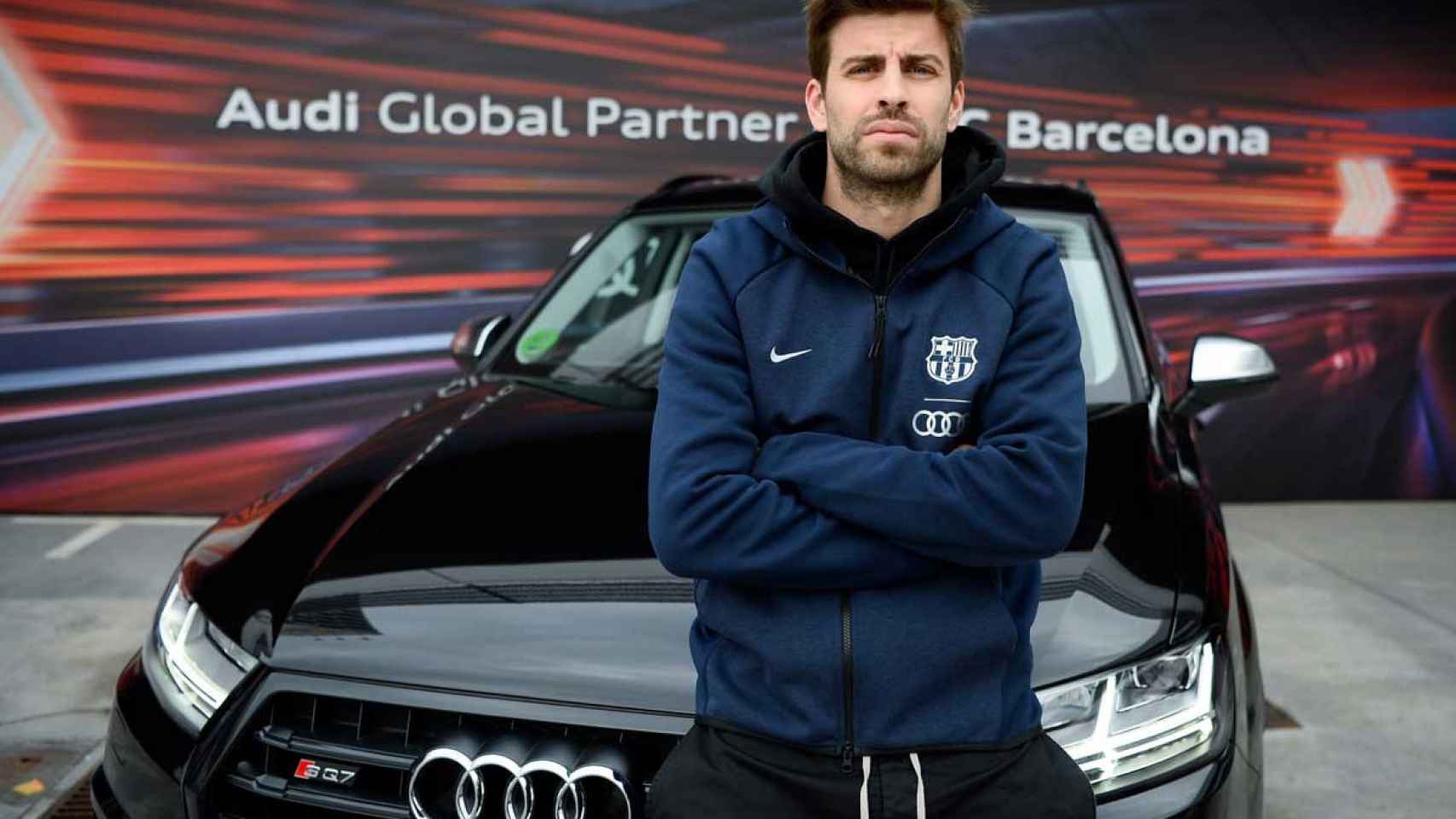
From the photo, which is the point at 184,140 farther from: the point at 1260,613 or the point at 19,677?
the point at 1260,613

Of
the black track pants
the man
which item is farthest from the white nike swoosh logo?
the black track pants

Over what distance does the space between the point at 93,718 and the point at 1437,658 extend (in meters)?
4.09

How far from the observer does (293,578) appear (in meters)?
2.42

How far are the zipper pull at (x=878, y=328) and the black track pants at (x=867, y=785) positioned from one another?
46 centimetres

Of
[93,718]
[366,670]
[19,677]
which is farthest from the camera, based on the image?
[19,677]

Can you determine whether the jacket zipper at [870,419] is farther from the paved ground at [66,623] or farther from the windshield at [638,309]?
the paved ground at [66,623]

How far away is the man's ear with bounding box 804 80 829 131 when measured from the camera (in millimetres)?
1816

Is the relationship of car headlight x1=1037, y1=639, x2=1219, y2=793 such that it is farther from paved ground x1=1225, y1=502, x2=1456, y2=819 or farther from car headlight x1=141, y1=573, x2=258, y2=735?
paved ground x1=1225, y1=502, x2=1456, y2=819

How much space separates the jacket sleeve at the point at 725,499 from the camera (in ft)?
5.28

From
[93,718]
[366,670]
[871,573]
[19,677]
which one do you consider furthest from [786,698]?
[19,677]

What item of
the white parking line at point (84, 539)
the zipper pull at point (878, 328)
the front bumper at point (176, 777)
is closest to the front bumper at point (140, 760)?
the front bumper at point (176, 777)

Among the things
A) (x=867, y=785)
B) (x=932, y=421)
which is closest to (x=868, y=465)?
(x=932, y=421)

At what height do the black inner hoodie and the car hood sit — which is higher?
the black inner hoodie

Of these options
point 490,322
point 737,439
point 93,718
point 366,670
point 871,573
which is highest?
point 490,322
